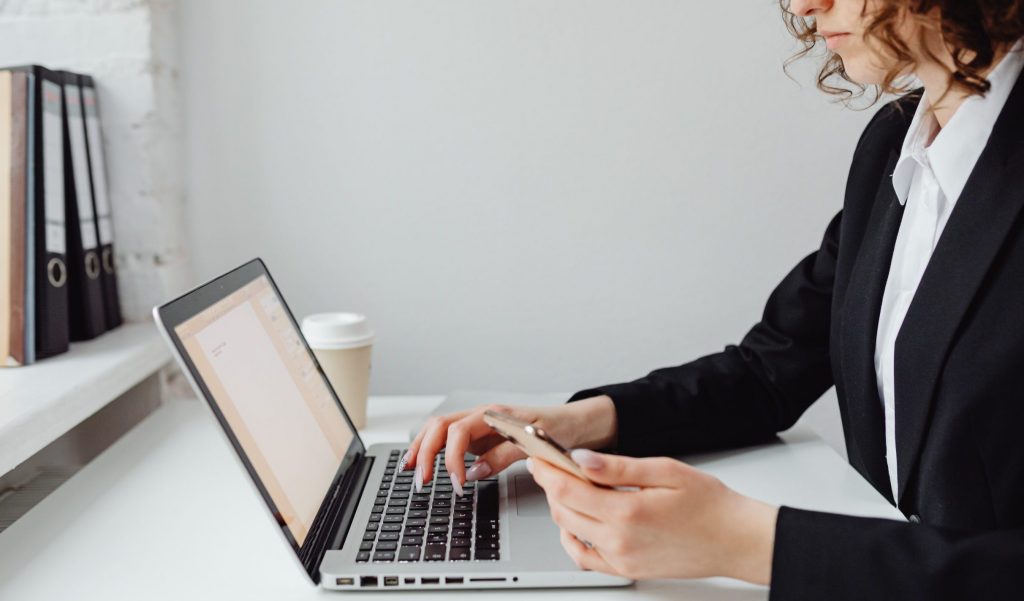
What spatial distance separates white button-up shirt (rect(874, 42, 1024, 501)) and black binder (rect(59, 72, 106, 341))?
104 centimetres

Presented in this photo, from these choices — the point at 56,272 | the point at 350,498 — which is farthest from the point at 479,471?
the point at 56,272

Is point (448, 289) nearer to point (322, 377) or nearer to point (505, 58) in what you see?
point (505, 58)

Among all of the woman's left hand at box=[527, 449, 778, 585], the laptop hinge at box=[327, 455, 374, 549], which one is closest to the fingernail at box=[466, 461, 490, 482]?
the laptop hinge at box=[327, 455, 374, 549]

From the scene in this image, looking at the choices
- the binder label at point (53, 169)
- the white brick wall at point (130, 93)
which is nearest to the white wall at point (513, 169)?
the white brick wall at point (130, 93)

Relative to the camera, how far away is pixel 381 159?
1.58 m

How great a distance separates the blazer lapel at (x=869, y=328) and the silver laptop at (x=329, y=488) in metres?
0.37

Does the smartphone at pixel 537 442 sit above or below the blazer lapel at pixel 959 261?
below

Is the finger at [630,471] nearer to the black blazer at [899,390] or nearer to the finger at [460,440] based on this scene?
the black blazer at [899,390]

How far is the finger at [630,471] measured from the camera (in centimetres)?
73

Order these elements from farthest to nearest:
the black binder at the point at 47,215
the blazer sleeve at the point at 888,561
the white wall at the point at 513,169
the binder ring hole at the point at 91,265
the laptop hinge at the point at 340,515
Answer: the white wall at the point at 513,169, the binder ring hole at the point at 91,265, the black binder at the point at 47,215, the laptop hinge at the point at 340,515, the blazer sleeve at the point at 888,561

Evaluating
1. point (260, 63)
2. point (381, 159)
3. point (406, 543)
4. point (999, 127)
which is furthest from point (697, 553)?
point (260, 63)

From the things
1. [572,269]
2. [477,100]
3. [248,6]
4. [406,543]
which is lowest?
[406,543]

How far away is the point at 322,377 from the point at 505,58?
69cm

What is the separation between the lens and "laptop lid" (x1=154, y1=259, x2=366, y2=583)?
0.79 meters
